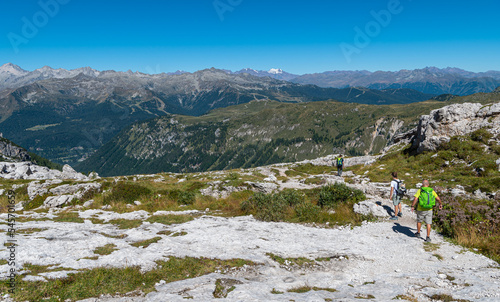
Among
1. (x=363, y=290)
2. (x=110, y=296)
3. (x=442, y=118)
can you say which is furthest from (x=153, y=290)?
(x=442, y=118)

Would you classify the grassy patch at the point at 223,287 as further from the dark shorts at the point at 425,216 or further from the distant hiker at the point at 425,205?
the dark shorts at the point at 425,216

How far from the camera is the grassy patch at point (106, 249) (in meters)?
10.8

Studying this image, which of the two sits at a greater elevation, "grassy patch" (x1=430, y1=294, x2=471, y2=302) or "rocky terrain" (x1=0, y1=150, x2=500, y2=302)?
"grassy patch" (x1=430, y1=294, x2=471, y2=302)

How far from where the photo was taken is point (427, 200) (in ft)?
46.9

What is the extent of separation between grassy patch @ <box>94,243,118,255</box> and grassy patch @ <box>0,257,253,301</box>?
5.43 ft

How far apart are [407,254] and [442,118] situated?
3697 centimetres

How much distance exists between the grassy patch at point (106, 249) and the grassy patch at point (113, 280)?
1655 millimetres

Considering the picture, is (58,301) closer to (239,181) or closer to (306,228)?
(306,228)

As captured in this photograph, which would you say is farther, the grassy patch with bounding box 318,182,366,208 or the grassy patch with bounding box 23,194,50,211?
the grassy patch with bounding box 23,194,50,211

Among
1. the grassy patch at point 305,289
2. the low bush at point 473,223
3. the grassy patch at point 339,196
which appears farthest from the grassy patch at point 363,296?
the grassy patch at point 339,196

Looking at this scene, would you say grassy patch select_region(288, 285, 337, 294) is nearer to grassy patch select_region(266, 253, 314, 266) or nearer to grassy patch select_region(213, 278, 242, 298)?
grassy patch select_region(213, 278, 242, 298)

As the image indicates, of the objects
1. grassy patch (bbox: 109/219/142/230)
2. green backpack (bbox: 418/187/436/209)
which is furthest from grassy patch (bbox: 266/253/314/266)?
grassy patch (bbox: 109/219/142/230)

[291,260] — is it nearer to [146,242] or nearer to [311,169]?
[146,242]

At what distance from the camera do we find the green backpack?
14.2 m
